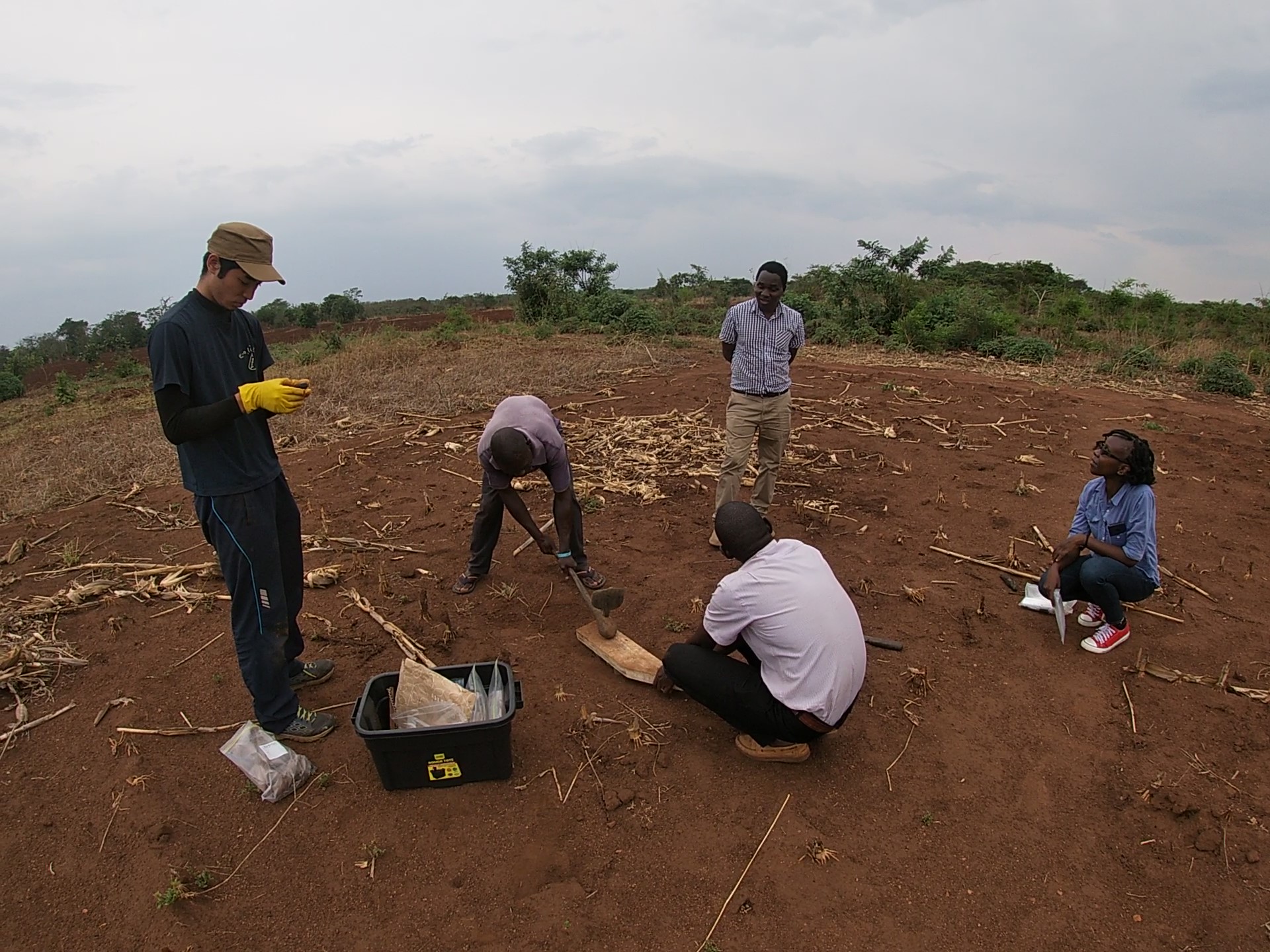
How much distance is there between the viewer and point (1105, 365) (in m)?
10.8

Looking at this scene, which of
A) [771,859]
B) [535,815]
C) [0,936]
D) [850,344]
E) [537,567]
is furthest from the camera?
[850,344]

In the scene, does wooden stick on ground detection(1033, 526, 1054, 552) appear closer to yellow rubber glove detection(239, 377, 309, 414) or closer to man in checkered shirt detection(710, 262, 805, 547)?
man in checkered shirt detection(710, 262, 805, 547)

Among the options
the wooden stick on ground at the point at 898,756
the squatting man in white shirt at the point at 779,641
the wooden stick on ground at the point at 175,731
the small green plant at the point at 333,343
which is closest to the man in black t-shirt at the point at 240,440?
the wooden stick on ground at the point at 175,731

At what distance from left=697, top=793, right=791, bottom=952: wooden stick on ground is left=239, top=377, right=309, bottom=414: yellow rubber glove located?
221 cm

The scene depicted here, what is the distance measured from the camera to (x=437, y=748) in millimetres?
2652

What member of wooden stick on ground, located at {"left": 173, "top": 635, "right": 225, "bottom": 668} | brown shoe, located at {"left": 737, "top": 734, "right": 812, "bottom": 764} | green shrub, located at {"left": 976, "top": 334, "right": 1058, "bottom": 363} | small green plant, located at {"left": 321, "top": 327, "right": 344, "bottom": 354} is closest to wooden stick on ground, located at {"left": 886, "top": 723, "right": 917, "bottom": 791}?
brown shoe, located at {"left": 737, "top": 734, "right": 812, "bottom": 764}

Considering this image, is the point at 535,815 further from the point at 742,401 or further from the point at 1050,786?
the point at 742,401

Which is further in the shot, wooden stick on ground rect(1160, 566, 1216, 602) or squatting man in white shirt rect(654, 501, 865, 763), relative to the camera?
wooden stick on ground rect(1160, 566, 1216, 602)

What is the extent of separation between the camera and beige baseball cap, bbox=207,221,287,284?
2.45m

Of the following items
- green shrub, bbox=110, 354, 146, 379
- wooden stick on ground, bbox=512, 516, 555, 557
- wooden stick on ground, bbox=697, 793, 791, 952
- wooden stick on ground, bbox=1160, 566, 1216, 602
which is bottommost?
→ wooden stick on ground, bbox=697, 793, 791, 952

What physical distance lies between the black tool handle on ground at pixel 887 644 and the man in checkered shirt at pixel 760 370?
1296 millimetres

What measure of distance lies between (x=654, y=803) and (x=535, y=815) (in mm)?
460

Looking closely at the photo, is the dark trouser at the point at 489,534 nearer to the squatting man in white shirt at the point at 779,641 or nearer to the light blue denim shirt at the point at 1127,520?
the squatting man in white shirt at the point at 779,641

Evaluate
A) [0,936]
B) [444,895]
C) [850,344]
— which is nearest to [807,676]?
[444,895]
